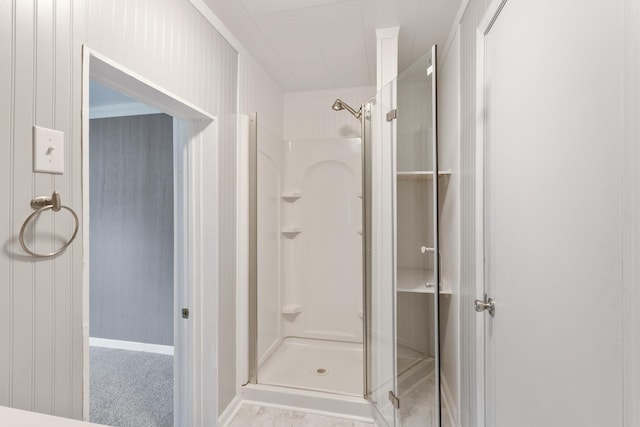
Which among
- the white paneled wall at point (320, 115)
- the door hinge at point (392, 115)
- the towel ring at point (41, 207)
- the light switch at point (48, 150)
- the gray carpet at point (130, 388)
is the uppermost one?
the white paneled wall at point (320, 115)

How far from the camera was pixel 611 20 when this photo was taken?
605mm

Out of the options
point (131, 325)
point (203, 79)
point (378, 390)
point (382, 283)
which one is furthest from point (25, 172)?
point (131, 325)

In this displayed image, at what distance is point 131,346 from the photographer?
2977mm

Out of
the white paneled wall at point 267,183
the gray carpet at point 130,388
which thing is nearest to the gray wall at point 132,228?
the gray carpet at point 130,388

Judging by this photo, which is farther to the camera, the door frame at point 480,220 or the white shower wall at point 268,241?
the white shower wall at point 268,241

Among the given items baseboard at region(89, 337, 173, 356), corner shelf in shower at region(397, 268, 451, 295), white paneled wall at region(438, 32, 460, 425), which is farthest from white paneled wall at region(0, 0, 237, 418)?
baseboard at region(89, 337, 173, 356)

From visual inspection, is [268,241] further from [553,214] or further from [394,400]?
[553,214]

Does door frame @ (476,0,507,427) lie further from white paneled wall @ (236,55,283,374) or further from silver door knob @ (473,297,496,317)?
white paneled wall @ (236,55,283,374)

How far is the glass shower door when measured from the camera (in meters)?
1.68

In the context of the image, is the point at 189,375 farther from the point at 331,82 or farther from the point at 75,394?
the point at 331,82

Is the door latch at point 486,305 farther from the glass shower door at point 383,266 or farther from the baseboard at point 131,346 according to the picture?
the baseboard at point 131,346

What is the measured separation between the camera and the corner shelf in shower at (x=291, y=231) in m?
2.80

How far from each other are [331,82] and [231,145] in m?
1.22

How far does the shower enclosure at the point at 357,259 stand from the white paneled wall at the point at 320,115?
138 millimetres
